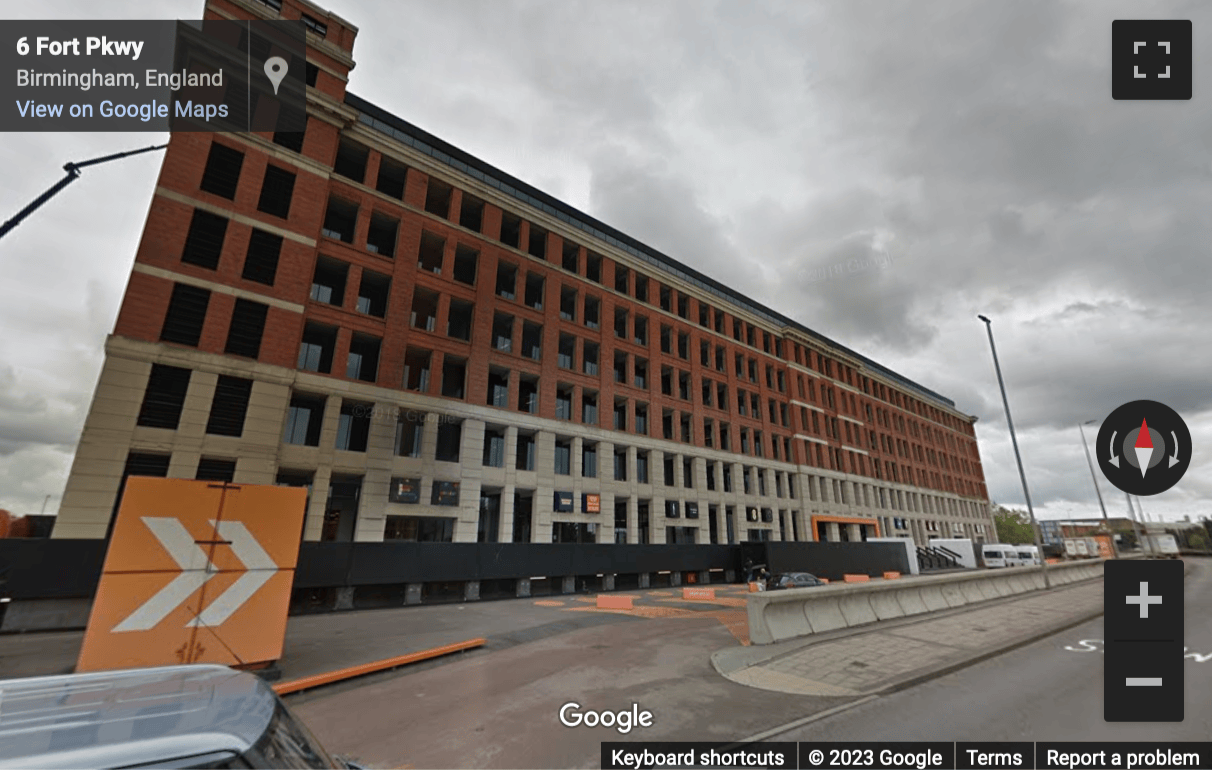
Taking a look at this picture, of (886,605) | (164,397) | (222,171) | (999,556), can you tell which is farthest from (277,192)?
(999,556)

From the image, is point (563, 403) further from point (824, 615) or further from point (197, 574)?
point (197, 574)

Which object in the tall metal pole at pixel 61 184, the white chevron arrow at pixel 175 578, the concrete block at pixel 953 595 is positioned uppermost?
the tall metal pole at pixel 61 184

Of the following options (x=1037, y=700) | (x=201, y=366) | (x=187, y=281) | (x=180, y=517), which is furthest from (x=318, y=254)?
(x=1037, y=700)

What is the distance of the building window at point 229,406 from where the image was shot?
70.3 feet

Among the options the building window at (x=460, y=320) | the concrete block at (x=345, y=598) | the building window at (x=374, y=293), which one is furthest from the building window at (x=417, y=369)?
the concrete block at (x=345, y=598)

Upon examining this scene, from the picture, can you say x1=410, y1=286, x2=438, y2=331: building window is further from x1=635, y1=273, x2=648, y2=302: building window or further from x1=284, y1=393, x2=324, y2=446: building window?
x1=635, y1=273, x2=648, y2=302: building window

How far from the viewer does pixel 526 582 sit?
26.1 metres

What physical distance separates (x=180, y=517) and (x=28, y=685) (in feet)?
27.3

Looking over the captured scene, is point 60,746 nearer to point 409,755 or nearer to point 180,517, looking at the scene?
point 409,755

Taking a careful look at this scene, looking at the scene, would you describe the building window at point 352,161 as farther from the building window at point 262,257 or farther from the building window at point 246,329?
the building window at point 246,329

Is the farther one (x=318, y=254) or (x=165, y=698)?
(x=318, y=254)

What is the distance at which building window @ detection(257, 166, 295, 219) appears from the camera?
81.5ft

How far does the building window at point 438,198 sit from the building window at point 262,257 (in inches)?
377

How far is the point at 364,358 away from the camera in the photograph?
92.4 feet
